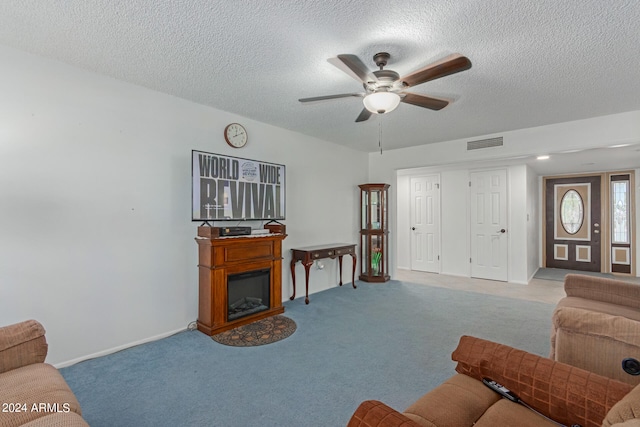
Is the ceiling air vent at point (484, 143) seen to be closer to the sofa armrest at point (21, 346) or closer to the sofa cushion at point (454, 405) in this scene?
the sofa cushion at point (454, 405)

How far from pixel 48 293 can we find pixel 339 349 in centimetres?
242

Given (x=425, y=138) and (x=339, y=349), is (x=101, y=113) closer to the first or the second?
(x=339, y=349)

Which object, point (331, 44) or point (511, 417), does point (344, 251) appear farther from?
point (511, 417)

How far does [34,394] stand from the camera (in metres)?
1.31

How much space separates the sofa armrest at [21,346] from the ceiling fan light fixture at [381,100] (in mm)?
2417

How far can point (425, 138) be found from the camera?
4797 mm

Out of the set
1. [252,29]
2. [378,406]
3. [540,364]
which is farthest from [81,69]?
A: [540,364]

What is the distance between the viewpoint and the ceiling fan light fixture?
2.22 m

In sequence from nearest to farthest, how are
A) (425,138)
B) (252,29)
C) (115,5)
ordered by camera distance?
(115,5) < (252,29) < (425,138)

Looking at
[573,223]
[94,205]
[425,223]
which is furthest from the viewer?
[573,223]

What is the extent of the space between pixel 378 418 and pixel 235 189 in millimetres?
2991

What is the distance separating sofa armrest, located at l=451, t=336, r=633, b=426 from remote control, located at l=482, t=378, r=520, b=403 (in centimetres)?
2

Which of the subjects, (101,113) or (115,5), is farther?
(101,113)

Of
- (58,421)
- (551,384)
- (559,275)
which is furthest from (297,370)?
(559,275)
